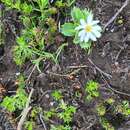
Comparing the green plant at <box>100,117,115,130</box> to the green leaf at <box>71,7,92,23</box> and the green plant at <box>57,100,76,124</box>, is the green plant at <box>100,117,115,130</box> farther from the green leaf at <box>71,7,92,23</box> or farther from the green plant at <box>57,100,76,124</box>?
the green leaf at <box>71,7,92,23</box>

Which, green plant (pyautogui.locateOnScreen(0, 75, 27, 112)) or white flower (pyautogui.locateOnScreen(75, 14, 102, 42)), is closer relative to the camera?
white flower (pyautogui.locateOnScreen(75, 14, 102, 42))

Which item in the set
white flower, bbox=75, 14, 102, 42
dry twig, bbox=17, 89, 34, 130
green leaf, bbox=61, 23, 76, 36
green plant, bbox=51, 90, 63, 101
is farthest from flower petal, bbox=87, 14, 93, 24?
dry twig, bbox=17, 89, 34, 130

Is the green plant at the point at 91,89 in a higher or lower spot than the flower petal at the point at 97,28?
lower

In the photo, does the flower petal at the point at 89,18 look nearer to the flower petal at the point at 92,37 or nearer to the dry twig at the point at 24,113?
the flower petal at the point at 92,37

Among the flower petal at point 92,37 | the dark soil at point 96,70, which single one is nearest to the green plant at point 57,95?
the dark soil at point 96,70

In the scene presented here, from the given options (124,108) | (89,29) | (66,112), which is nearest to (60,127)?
A: (66,112)

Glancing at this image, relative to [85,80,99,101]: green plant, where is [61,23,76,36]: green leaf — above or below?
above

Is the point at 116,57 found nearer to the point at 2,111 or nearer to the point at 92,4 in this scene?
the point at 92,4

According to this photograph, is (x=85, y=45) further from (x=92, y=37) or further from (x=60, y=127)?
(x=60, y=127)
